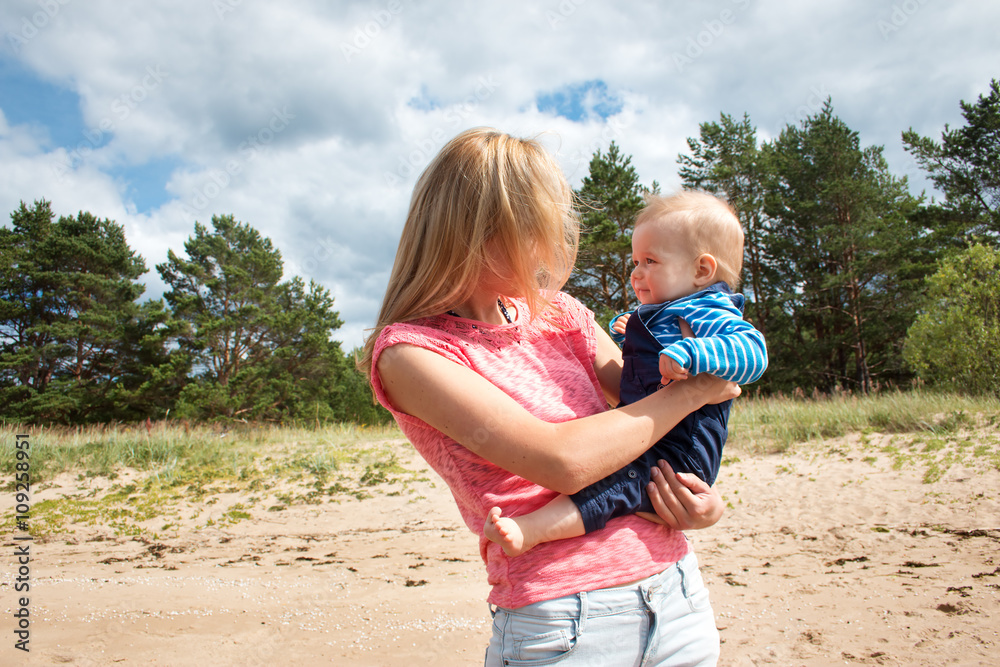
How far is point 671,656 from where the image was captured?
3.93 ft

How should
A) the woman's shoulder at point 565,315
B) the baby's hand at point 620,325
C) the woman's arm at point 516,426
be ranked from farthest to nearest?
the baby's hand at point 620,325 < the woman's shoulder at point 565,315 < the woman's arm at point 516,426

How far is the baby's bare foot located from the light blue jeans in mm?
132

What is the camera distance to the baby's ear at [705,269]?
162 cm

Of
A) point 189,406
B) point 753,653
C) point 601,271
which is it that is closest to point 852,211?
point 601,271

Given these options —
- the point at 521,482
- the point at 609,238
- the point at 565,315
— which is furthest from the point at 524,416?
the point at 609,238

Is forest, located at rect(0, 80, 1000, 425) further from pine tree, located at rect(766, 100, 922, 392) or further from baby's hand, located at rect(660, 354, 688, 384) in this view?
baby's hand, located at rect(660, 354, 688, 384)

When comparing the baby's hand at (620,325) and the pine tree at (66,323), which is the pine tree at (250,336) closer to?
the pine tree at (66,323)

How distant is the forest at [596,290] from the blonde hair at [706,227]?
18.3m

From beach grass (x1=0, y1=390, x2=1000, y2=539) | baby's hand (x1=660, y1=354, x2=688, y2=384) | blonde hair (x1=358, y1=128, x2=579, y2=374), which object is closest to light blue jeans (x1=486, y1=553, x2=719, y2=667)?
baby's hand (x1=660, y1=354, x2=688, y2=384)

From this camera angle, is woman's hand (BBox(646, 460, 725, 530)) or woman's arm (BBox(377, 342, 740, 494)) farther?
woman's hand (BBox(646, 460, 725, 530))

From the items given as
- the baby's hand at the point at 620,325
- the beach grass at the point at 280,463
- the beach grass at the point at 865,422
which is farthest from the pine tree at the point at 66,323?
the baby's hand at the point at 620,325

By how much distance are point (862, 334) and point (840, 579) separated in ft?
70.4

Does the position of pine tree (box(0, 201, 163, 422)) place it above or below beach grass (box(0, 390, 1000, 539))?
above

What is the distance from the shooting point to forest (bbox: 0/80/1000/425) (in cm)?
2098
